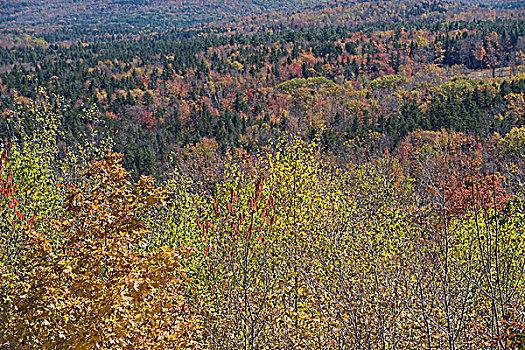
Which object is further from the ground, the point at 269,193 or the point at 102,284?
the point at 102,284

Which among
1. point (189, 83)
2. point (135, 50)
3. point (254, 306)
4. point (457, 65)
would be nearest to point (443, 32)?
point (457, 65)

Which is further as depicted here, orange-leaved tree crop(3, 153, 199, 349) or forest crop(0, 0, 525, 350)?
forest crop(0, 0, 525, 350)

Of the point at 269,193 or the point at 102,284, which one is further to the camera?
the point at 269,193

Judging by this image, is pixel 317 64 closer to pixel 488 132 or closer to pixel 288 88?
pixel 288 88

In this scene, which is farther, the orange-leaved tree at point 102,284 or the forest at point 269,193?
the forest at point 269,193
